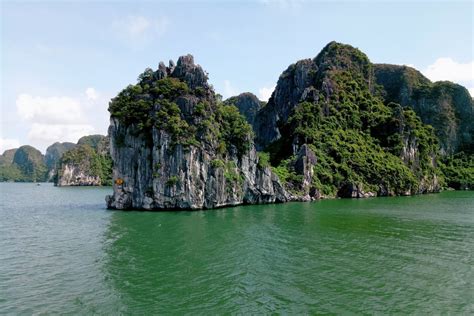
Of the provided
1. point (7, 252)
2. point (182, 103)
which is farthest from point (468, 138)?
point (7, 252)

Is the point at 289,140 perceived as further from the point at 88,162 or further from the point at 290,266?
the point at 88,162

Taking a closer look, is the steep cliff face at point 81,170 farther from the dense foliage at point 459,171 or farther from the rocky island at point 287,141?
the dense foliage at point 459,171

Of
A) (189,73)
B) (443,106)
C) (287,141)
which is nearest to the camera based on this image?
(189,73)

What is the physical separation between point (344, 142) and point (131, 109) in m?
56.6

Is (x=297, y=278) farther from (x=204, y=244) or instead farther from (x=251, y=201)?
(x=251, y=201)

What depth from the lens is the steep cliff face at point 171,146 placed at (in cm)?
5250

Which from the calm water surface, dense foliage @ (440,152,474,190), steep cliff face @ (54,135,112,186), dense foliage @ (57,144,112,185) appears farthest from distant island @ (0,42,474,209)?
the calm water surface

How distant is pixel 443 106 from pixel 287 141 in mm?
98726

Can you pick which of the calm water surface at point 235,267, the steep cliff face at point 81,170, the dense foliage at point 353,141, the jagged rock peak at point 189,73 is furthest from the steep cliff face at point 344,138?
the steep cliff face at point 81,170

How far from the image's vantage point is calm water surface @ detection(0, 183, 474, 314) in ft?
59.2

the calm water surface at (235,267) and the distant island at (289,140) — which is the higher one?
the distant island at (289,140)

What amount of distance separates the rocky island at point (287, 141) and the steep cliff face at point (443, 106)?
43 cm

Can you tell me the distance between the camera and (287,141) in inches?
3679

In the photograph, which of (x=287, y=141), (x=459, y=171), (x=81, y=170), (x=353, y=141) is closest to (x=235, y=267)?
(x=287, y=141)
